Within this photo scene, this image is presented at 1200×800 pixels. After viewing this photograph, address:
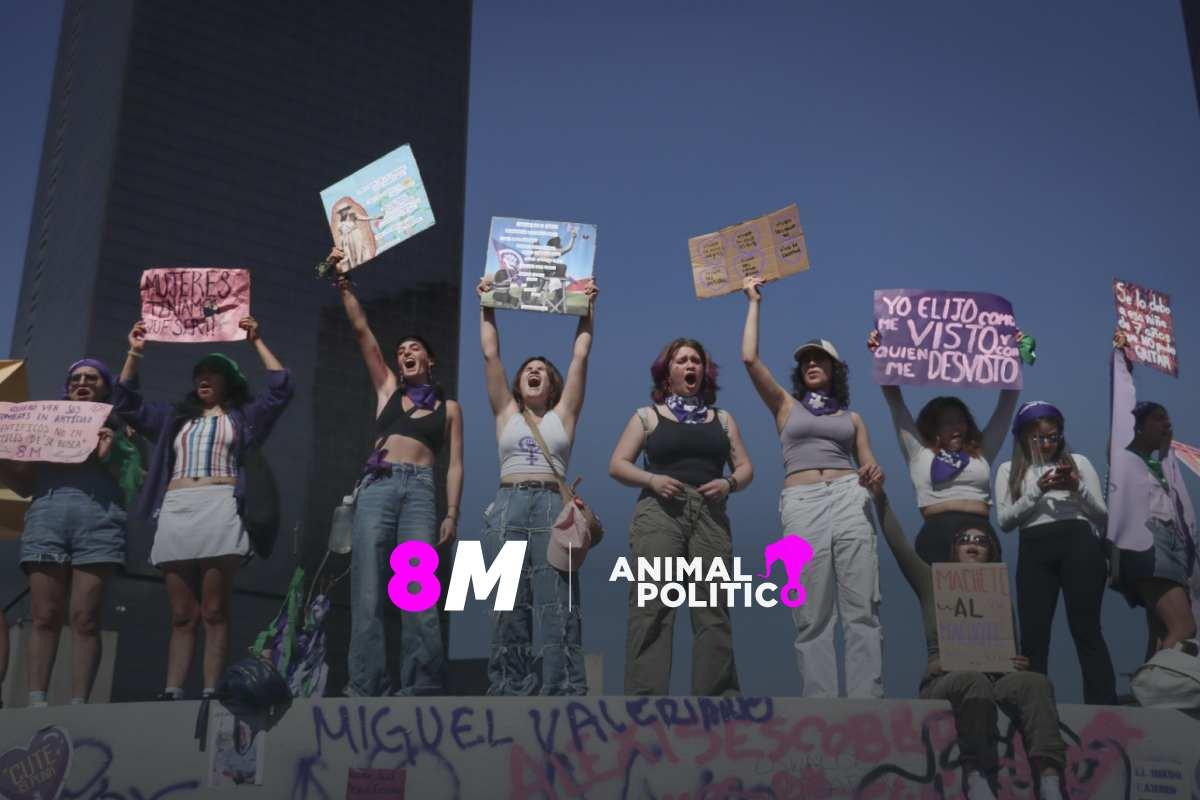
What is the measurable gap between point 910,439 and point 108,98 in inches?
1904

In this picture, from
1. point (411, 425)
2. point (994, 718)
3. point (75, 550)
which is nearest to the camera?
point (994, 718)

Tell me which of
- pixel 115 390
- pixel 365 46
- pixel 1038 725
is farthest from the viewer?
Answer: pixel 365 46

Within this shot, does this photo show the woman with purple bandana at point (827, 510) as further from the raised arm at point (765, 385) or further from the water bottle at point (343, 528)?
the water bottle at point (343, 528)

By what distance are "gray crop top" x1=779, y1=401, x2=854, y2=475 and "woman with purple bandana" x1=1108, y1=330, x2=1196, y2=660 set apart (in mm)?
1613

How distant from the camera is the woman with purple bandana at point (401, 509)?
579cm

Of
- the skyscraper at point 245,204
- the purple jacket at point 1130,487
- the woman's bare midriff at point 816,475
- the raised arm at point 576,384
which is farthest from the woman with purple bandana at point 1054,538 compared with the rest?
the skyscraper at point 245,204

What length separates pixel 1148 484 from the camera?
22.2 ft

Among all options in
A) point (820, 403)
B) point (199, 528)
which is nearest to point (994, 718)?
point (820, 403)

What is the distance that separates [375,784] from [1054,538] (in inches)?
146

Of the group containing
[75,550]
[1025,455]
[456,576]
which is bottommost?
[456,576]

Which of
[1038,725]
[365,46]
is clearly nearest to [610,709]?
[1038,725]

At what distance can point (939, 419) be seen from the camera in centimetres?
667

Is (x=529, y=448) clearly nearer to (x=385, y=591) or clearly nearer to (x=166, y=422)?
(x=385, y=591)

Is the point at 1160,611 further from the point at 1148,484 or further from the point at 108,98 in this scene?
the point at 108,98
